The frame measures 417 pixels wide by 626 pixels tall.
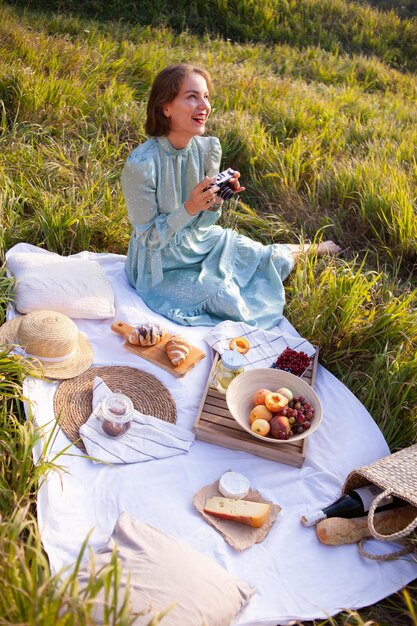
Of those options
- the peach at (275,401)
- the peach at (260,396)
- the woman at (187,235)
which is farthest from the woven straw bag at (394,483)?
the woman at (187,235)

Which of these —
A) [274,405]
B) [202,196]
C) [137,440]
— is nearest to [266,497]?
[274,405]

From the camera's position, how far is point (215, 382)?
322cm

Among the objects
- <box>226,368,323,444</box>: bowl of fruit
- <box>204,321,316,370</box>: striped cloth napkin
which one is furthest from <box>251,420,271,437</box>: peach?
<box>204,321,316,370</box>: striped cloth napkin

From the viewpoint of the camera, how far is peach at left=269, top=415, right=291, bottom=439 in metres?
2.87

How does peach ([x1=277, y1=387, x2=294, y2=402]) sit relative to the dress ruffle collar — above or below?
below

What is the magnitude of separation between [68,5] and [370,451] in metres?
7.58

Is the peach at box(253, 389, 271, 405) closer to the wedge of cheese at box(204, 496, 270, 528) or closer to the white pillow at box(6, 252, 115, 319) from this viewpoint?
the wedge of cheese at box(204, 496, 270, 528)

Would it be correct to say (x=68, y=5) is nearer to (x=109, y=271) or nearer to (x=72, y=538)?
(x=109, y=271)

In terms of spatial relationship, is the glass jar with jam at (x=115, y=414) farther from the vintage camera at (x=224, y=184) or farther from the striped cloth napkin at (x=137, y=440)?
the vintage camera at (x=224, y=184)

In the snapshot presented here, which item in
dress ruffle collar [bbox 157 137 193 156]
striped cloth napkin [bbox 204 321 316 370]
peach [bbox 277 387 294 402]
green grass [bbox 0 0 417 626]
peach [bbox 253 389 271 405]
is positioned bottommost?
striped cloth napkin [bbox 204 321 316 370]

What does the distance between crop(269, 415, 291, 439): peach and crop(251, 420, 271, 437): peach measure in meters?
0.03

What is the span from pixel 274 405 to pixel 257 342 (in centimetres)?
66

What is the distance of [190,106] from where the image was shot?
3359 mm

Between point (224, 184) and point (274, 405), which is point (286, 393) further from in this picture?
point (224, 184)
